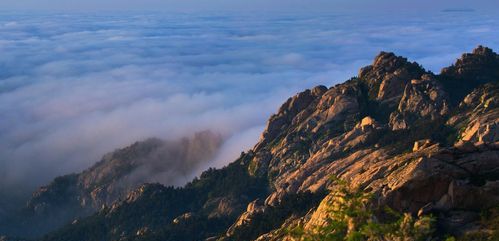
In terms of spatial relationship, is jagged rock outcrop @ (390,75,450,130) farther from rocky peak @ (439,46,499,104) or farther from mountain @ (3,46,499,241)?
rocky peak @ (439,46,499,104)

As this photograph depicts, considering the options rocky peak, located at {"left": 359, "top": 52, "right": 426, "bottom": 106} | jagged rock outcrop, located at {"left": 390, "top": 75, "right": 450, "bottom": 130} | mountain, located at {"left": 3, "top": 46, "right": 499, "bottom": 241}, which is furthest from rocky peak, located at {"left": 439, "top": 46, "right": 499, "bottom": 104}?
rocky peak, located at {"left": 359, "top": 52, "right": 426, "bottom": 106}

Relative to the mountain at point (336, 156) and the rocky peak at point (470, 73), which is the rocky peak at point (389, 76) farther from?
the rocky peak at point (470, 73)

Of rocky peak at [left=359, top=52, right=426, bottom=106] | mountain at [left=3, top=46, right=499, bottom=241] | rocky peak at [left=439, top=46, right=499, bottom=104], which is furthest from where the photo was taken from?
rocky peak at [left=359, top=52, right=426, bottom=106]

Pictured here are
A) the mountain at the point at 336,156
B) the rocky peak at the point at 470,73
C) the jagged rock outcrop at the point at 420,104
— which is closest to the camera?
the mountain at the point at 336,156

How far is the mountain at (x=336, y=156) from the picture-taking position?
76.8 m

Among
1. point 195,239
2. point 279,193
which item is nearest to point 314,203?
point 279,193

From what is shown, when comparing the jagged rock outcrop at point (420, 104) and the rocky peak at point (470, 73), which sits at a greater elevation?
the rocky peak at point (470, 73)

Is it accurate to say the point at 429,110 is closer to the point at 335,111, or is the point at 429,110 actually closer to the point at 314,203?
the point at 335,111

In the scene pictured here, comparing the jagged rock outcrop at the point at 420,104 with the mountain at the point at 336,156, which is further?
the jagged rock outcrop at the point at 420,104

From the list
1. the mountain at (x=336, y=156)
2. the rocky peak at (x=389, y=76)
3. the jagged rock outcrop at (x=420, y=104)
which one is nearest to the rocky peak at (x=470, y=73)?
the mountain at (x=336, y=156)

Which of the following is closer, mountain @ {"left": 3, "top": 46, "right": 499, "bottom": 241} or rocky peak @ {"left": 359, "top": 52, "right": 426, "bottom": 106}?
mountain @ {"left": 3, "top": 46, "right": 499, "bottom": 241}

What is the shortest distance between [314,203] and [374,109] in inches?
2047

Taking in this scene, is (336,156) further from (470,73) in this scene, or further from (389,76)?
(470,73)

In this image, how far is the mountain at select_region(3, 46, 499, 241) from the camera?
76.8 metres
